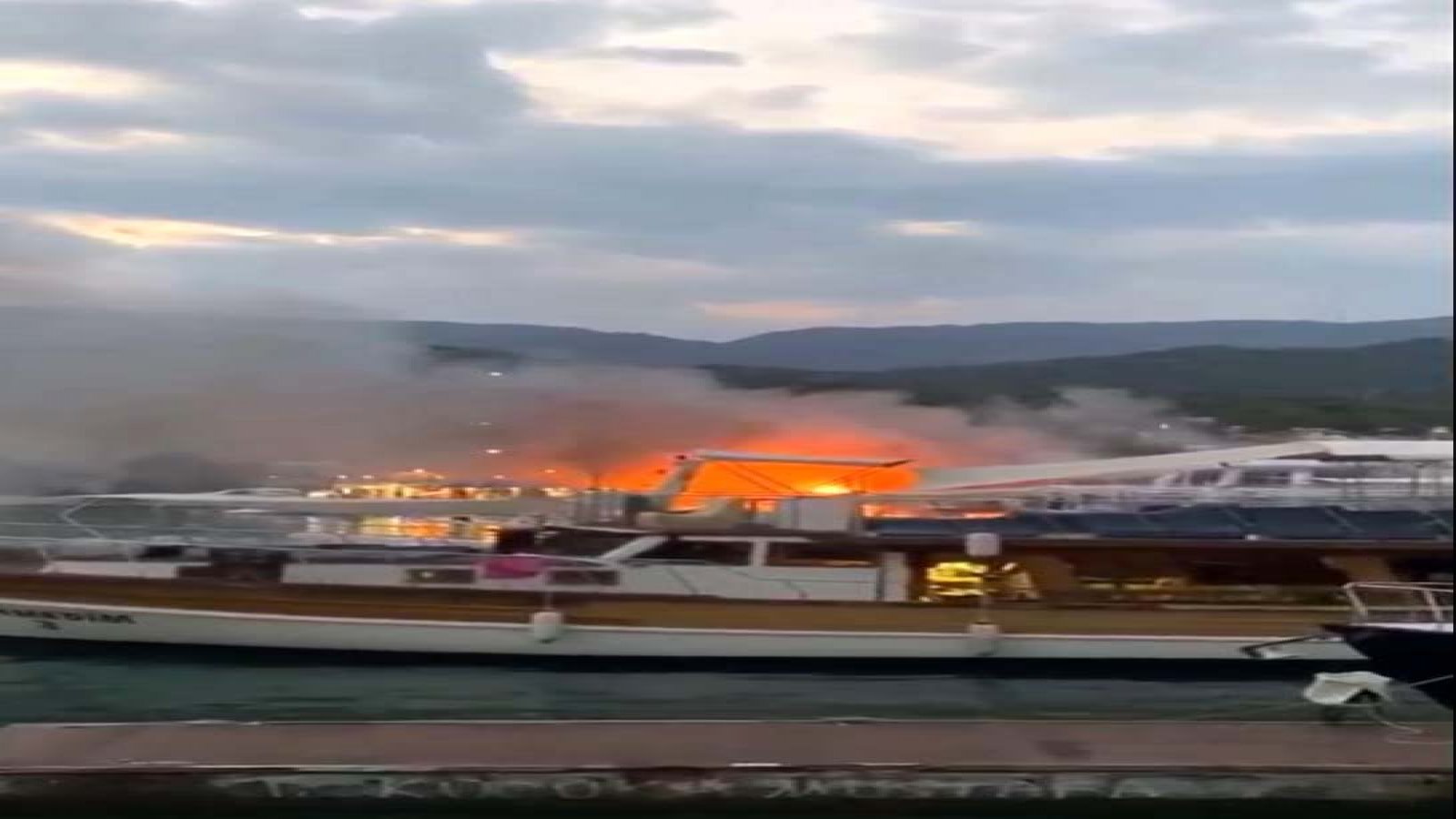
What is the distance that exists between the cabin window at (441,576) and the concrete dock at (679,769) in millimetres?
8323

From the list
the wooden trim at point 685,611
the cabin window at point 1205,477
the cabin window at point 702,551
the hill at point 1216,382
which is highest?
the hill at point 1216,382

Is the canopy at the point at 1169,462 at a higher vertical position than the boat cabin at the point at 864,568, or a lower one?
higher

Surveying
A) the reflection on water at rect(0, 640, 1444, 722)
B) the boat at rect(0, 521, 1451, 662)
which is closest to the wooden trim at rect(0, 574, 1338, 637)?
the boat at rect(0, 521, 1451, 662)

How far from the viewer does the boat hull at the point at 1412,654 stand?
11.9 metres

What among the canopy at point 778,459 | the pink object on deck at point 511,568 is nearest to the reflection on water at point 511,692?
the pink object on deck at point 511,568

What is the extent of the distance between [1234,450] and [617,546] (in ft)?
27.5

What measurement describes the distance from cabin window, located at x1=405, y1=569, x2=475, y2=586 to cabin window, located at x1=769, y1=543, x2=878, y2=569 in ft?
12.3

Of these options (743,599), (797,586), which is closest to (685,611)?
(743,599)

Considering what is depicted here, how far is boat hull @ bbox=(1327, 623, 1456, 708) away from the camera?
11.9 metres

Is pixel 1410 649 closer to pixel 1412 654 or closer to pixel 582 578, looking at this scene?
pixel 1412 654

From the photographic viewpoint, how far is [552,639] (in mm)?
18562

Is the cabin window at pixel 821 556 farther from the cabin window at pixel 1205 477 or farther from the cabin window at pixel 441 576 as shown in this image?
the cabin window at pixel 1205 477

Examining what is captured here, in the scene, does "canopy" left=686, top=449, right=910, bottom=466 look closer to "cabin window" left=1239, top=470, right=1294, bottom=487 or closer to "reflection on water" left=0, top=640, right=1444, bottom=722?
"reflection on water" left=0, top=640, right=1444, bottom=722

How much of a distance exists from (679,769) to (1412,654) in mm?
6048
